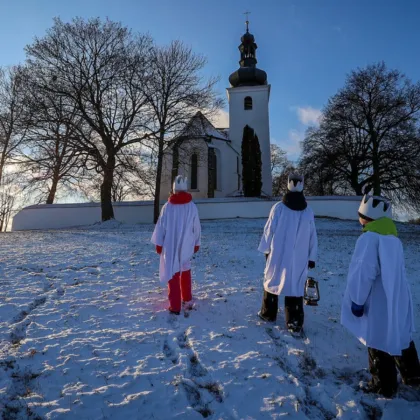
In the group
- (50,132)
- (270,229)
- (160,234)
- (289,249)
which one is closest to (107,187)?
(50,132)

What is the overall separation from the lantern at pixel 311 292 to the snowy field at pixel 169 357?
16.0 inches

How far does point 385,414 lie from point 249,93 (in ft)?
124

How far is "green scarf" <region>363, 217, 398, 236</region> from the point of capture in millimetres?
2904

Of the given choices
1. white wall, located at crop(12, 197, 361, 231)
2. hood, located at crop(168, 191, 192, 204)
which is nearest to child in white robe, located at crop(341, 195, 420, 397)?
hood, located at crop(168, 191, 192, 204)

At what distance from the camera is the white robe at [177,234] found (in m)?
5.00

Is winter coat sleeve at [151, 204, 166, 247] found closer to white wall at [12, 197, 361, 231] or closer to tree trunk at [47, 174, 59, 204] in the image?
white wall at [12, 197, 361, 231]

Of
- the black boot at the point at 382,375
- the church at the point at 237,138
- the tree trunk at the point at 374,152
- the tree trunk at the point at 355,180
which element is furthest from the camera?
the church at the point at 237,138

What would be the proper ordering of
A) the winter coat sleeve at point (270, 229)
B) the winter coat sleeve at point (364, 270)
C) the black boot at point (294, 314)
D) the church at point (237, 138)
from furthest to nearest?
the church at point (237, 138) < the winter coat sleeve at point (270, 229) < the black boot at point (294, 314) < the winter coat sleeve at point (364, 270)

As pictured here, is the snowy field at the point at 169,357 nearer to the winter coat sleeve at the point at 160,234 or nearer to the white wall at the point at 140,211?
the winter coat sleeve at the point at 160,234

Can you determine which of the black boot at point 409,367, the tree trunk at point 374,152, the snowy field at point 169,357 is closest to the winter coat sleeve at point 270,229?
the snowy field at point 169,357

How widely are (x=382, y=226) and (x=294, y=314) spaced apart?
1.83 metres

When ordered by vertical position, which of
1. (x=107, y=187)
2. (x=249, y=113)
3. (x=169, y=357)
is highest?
(x=249, y=113)

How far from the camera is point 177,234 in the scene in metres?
5.11

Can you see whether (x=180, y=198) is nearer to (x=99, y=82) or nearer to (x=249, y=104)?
(x=99, y=82)
